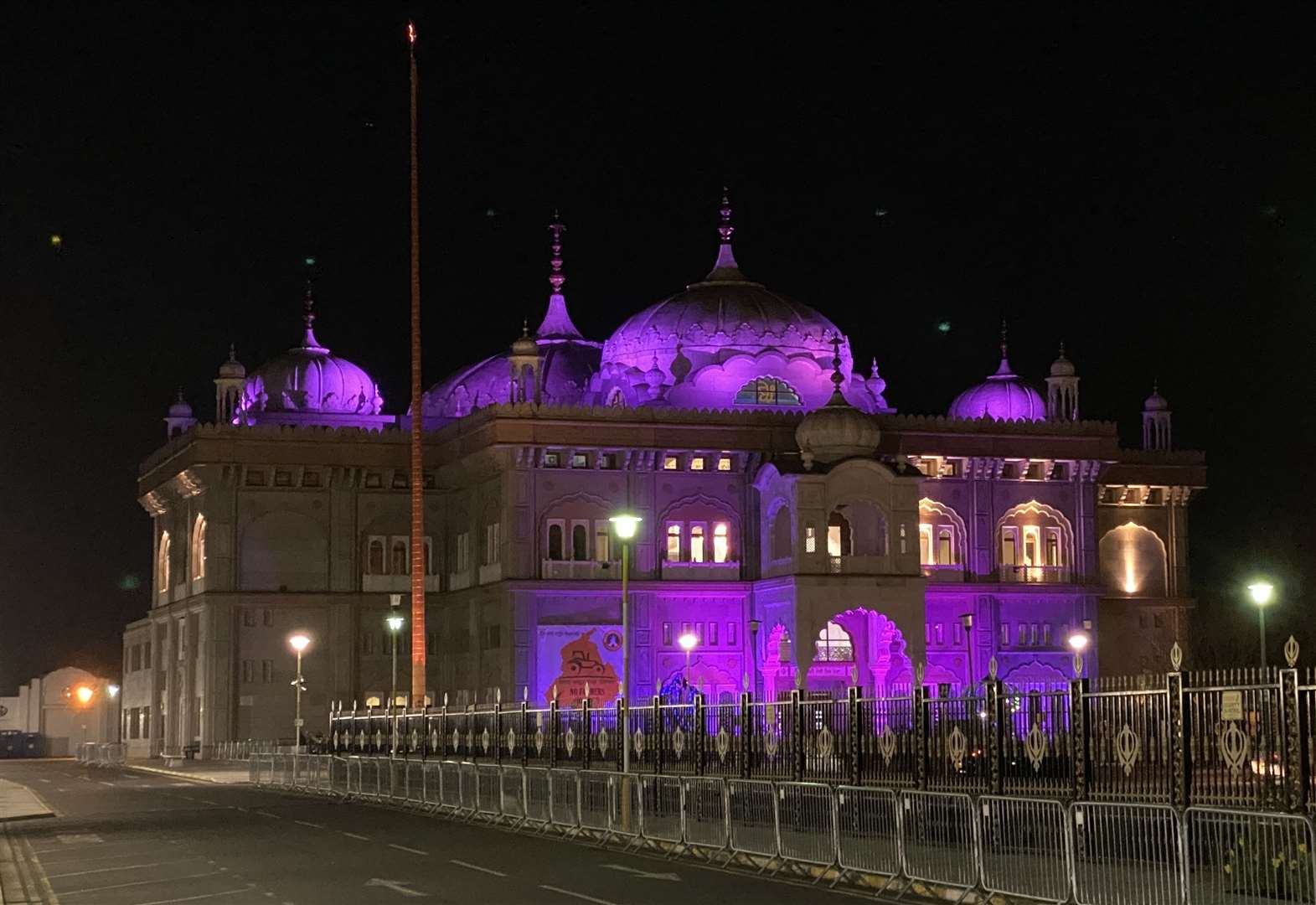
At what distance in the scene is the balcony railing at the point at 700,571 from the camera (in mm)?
72250

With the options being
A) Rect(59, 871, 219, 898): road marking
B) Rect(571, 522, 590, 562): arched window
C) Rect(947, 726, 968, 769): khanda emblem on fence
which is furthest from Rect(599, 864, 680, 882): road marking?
Rect(571, 522, 590, 562): arched window

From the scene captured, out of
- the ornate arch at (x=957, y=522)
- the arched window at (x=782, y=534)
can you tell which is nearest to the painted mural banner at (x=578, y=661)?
the arched window at (x=782, y=534)

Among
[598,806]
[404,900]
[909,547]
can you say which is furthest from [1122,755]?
[909,547]

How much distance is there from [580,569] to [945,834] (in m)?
48.5

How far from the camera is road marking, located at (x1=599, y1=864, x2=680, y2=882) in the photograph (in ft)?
83.6

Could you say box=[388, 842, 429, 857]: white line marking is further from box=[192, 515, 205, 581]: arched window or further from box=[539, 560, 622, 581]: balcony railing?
box=[192, 515, 205, 581]: arched window

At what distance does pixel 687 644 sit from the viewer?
66.9 meters

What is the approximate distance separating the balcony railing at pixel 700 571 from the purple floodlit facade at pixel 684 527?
93 millimetres

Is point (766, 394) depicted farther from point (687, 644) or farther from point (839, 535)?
point (687, 644)

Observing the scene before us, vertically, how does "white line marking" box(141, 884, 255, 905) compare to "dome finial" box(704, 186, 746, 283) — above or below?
below

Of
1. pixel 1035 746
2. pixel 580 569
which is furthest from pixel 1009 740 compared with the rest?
pixel 580 569

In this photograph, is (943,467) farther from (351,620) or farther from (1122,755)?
(1122,755)

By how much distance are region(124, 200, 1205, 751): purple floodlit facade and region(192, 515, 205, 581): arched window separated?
0.25 m

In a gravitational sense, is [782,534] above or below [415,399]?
below
